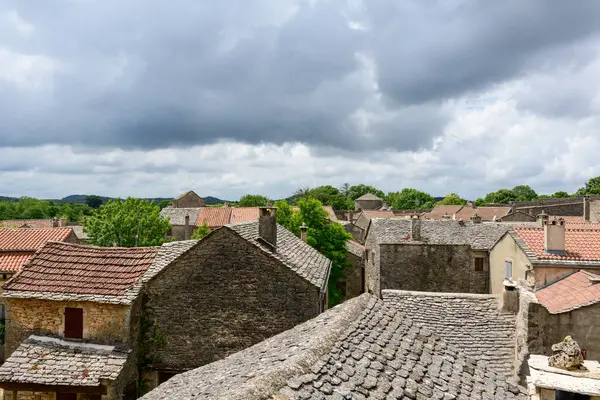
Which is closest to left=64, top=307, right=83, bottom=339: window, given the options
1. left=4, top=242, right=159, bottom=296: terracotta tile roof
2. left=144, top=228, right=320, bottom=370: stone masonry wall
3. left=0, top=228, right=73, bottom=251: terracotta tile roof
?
left=4, top=242, right=159, bottom=296: terracotta tile roof

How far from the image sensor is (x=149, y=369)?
55.8ft

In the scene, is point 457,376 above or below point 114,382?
above

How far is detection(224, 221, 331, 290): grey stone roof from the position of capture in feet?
56.3

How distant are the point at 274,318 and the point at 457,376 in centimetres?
942

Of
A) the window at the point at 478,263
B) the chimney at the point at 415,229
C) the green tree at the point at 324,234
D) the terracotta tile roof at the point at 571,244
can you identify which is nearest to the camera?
the terracotta tile roof at the point at 571,244

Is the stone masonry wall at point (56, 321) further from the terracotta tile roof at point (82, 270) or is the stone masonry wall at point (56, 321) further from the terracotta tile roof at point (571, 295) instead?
the terracotta tile roof at point (571, 295)

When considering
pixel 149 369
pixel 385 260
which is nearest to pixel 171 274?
pixel 149 369

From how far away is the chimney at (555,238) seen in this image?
2059cm

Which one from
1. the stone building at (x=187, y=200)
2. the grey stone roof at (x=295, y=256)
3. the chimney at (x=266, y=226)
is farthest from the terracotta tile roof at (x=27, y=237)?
the stone building at (x=187, y=200)

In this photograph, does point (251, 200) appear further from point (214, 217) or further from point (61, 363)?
point (61, 363)

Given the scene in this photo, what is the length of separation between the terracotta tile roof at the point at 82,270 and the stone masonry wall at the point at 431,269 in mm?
21312

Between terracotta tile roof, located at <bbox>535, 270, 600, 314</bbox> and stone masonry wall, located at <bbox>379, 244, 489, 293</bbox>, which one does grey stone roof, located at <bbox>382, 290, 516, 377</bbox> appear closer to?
terracotta tile roof, located at <bbox>535, 270, 600, 314</bbox>

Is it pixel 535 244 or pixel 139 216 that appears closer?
pixel 535 244

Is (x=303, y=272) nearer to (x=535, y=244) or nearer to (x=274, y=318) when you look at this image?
(x=274, y=318)
